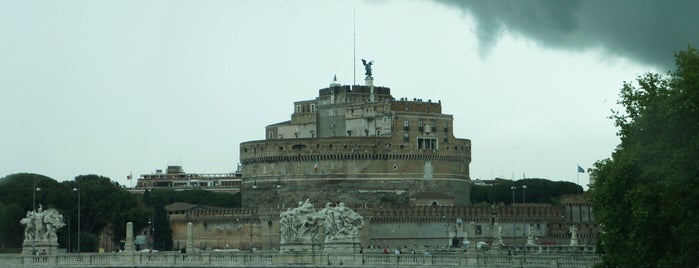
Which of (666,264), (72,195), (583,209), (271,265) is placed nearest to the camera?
(666,264)

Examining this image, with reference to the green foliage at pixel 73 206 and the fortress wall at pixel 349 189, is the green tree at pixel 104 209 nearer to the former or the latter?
the green foliage at pixel 73 206

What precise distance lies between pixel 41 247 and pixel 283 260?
14526 mm

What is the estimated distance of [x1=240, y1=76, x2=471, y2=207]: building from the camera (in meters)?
189

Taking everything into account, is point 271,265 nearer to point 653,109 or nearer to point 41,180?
point 653,109

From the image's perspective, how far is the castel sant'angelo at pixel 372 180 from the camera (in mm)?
180375

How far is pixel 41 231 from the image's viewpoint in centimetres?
10769

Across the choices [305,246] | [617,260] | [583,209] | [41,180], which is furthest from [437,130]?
[617,260]

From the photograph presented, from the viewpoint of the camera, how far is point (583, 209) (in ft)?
602

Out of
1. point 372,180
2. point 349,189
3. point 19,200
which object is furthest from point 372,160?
point 19,200

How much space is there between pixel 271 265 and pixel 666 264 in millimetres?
28982

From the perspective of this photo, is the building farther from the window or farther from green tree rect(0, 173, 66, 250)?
green tree rect(0, 173, 66, 250)

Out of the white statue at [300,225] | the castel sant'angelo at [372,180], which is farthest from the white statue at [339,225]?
the castel sant'angelo at [372,180]

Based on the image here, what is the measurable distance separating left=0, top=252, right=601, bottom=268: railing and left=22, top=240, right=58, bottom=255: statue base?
35.2 inches

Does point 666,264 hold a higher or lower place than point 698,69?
lower
